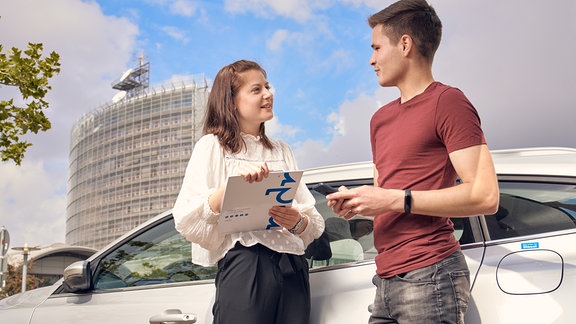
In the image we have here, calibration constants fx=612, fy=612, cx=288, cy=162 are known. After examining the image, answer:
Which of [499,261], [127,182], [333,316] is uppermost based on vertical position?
[127,182]

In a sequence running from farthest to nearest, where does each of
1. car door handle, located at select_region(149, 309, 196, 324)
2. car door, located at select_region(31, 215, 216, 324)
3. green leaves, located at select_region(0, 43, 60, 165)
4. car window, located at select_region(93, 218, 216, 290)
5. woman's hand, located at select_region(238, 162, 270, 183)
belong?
green leaves, located at select_region(0, 43, 60, 165), car window, located at select_region(93, 218, 216, 290), car door, located at select_region(31, 215, 216, 324), car door handle, located at select_region(149, 309, 196, 324), woman's hand, located at select_region(238, 162, 270, 183)

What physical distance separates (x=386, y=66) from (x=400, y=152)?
0.33 metres

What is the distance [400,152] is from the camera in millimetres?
2031

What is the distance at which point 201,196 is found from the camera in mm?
2340

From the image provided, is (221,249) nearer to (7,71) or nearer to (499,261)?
(499,261)

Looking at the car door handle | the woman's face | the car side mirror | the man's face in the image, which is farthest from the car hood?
the man's face

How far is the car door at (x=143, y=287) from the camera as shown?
3078 millimetres

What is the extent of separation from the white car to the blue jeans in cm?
45

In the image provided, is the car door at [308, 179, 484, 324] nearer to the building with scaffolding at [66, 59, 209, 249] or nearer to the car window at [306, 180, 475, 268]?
the car window at [306, 180, 475, 268]

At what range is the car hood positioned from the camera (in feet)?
12.0

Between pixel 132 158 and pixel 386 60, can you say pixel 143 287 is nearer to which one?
pixel 386 60

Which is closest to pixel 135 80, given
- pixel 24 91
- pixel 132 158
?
pixel 132 158

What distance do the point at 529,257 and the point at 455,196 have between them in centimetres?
72

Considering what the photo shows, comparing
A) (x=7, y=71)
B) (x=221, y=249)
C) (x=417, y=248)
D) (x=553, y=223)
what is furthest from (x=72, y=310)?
(x=7, y=71)
